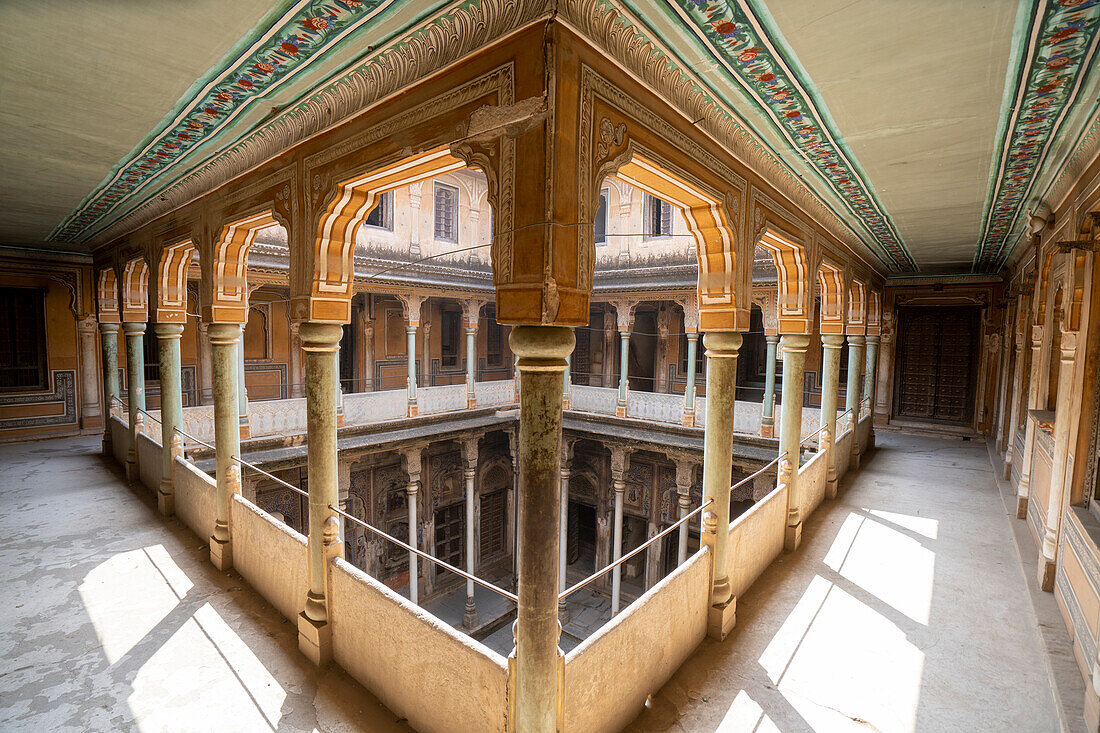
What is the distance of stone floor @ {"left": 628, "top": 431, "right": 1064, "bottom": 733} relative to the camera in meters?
3.30

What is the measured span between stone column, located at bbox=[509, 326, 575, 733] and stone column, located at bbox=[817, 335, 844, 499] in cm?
614

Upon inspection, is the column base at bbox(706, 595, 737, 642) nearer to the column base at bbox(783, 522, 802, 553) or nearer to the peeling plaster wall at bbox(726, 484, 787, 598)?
the peeling plaster wall at bbox(726, 484, 787, 598)

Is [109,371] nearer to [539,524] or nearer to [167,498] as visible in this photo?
[167,498]

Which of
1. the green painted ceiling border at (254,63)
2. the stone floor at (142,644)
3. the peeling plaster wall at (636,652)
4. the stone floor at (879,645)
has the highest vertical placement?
the green painted ceiling border at (254,63)

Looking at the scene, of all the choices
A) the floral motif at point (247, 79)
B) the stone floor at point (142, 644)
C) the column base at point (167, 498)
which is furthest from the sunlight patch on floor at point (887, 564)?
the column base at point (167, 498)

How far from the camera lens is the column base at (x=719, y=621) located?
4.11m

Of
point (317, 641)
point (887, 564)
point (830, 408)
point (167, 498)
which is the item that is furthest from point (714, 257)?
point (167, 498)

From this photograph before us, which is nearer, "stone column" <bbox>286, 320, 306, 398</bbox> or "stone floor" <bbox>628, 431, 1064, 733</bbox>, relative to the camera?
"stone floor" <bbox>628, 431, 1064, 733</bbox>

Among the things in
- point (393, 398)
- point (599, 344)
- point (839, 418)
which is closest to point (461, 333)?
point (599, 344)

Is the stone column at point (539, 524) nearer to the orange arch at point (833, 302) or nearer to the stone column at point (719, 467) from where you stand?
the stone column at point (719, 467)

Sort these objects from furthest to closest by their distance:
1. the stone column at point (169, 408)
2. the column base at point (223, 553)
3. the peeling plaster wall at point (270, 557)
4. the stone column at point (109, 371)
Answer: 1. the stone column at point (109, 371)
2. the stone column at point (169, 408)
3. the column base at point (223, 553)
4. the peeling plaster wall at point (270, 557)

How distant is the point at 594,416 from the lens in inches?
459

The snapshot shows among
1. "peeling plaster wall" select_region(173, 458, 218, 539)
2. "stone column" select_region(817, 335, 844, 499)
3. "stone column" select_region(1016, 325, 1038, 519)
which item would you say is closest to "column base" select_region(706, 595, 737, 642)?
"stone column" select_region(817, 335, 844, 499)

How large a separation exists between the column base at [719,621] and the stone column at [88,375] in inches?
522
